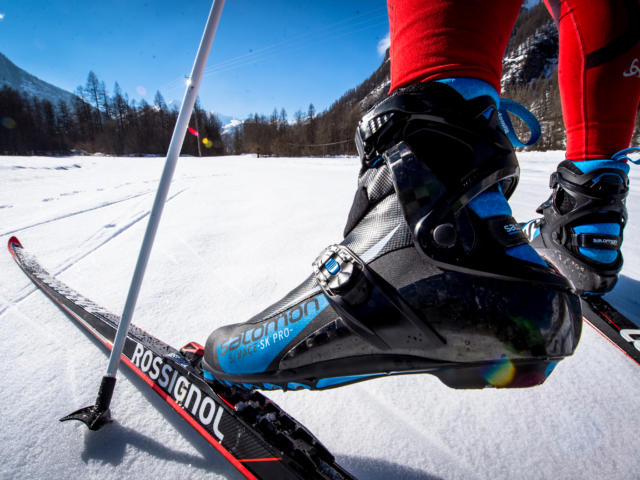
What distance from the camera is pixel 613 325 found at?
57cm

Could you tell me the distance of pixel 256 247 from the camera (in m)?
1.13

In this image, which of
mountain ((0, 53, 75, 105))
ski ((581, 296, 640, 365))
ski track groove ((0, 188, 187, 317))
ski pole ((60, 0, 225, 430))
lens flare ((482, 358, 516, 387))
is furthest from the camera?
mountain ((0, 53, 75, 105))

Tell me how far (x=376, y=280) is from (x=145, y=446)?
0.40m

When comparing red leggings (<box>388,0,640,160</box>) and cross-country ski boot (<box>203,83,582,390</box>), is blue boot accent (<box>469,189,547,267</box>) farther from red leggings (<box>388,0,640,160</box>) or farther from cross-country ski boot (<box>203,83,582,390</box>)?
red leggings (<box>388,0,640,160</box>)

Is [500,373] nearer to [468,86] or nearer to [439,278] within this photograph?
[439,278]

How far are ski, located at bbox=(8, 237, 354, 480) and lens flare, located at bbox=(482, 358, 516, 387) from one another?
0.69 feet

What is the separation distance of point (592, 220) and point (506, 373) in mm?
549

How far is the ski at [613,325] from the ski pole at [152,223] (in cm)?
87

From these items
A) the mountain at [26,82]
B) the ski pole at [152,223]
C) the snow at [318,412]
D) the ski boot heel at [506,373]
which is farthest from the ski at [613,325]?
the mountain at [26,82]

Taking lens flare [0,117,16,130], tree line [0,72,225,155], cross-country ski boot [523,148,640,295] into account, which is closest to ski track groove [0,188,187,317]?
cross-country ski boot [523,148,640,295]

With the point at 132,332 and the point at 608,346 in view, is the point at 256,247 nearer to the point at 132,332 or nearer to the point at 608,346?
the point at 132,332

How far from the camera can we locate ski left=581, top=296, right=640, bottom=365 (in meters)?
0.53

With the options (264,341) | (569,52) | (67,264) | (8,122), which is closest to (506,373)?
(264,341)

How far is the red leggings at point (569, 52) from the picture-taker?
316 mm
